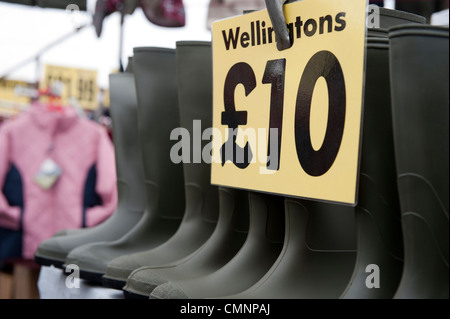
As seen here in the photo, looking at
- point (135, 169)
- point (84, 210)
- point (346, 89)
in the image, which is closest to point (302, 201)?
point (346, 89)

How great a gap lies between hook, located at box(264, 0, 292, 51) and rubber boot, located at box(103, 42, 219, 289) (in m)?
0.29

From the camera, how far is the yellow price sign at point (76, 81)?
4.81 metres

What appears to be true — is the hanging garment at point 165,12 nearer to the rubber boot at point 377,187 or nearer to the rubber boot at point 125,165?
the rubber boot at point 125,165

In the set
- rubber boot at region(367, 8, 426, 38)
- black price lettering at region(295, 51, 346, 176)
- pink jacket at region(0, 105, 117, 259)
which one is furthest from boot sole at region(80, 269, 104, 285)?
pink jacket at region(0, 105, 117, 259)

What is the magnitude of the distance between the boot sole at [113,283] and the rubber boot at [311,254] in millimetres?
314

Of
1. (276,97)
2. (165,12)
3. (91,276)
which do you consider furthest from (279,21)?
(165,12)

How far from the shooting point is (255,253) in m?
1.08

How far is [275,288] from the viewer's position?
3.08 feet

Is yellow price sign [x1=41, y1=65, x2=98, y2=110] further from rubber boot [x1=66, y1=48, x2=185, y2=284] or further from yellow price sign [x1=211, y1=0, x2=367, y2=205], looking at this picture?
yellow price sign [x1=211, y1=0, x2=367, y2=205]

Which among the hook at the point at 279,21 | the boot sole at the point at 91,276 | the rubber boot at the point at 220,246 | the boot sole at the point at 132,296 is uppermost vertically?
the hook at the point at 279,21

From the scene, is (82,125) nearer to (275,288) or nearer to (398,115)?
(275,288)

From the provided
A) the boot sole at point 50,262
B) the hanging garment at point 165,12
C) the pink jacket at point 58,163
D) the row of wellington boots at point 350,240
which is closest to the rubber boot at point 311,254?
the row of wellington boots at point 350,240

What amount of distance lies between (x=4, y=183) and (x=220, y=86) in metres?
1.95
